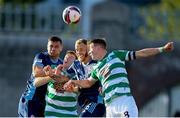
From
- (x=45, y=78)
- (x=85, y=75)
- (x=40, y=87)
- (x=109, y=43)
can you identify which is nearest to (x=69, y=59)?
(x=85, y=75)

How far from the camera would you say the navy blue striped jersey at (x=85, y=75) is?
59.4 ft

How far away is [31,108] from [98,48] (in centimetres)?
225

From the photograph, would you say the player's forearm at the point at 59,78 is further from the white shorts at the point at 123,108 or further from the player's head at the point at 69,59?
the white shorts at the point at 123,108

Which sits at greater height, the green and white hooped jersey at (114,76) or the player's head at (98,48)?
the player's head at (98,48)

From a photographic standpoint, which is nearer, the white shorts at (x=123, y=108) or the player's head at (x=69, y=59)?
the white shorts at (x=123, y=108)

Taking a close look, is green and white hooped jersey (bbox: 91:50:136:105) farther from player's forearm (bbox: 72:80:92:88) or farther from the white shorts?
player's forearm (bbox: 72:80:92:88)

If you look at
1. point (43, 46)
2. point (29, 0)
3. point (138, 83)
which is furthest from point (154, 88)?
point (29, 0)

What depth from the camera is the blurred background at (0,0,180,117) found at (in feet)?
91.6

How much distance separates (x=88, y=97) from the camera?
18281 millimetres

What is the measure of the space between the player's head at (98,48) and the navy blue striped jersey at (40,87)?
1421mm

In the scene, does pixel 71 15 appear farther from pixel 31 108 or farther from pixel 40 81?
pixel 31 108

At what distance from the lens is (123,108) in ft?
54.9

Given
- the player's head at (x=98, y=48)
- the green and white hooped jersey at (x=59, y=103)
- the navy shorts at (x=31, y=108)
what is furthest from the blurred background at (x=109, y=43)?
the player's head at (x=98, y=48)

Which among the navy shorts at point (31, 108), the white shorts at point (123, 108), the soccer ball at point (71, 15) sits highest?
the soccer ball at point (71, 15)
